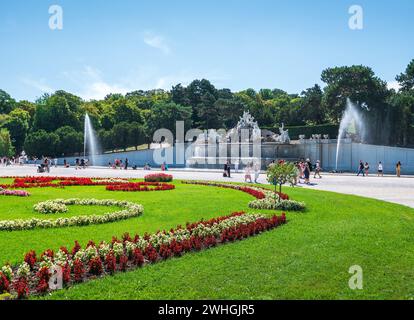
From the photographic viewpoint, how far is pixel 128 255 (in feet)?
26.4

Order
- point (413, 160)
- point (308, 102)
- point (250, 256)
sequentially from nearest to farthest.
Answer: point (250, 256) → point (413, 160) → point (308, 102)

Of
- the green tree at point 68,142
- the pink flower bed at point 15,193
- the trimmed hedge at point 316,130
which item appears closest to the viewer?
the pink flower bed at point 15,193

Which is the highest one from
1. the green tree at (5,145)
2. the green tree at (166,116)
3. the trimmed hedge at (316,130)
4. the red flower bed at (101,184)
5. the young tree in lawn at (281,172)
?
the green tree at (166,116)

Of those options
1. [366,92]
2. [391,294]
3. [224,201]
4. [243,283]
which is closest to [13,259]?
[243,283]

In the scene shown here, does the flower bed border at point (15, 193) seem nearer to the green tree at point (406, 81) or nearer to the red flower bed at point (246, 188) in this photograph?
the red flower bed at point (246, 188)

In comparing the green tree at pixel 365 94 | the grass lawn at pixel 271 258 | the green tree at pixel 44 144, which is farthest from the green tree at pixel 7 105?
the grass lawn at pixel 271 258

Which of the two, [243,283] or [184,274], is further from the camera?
[184,274]

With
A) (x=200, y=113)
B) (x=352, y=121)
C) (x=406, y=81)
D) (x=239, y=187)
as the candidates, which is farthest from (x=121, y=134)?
(x=239, y=187)

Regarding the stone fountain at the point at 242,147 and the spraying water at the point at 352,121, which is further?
the spraying water at the point at 352,121

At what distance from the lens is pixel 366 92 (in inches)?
2312

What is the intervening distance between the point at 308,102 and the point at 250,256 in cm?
6614

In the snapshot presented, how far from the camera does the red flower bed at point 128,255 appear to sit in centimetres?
641

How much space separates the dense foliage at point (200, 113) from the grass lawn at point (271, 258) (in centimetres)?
4790
